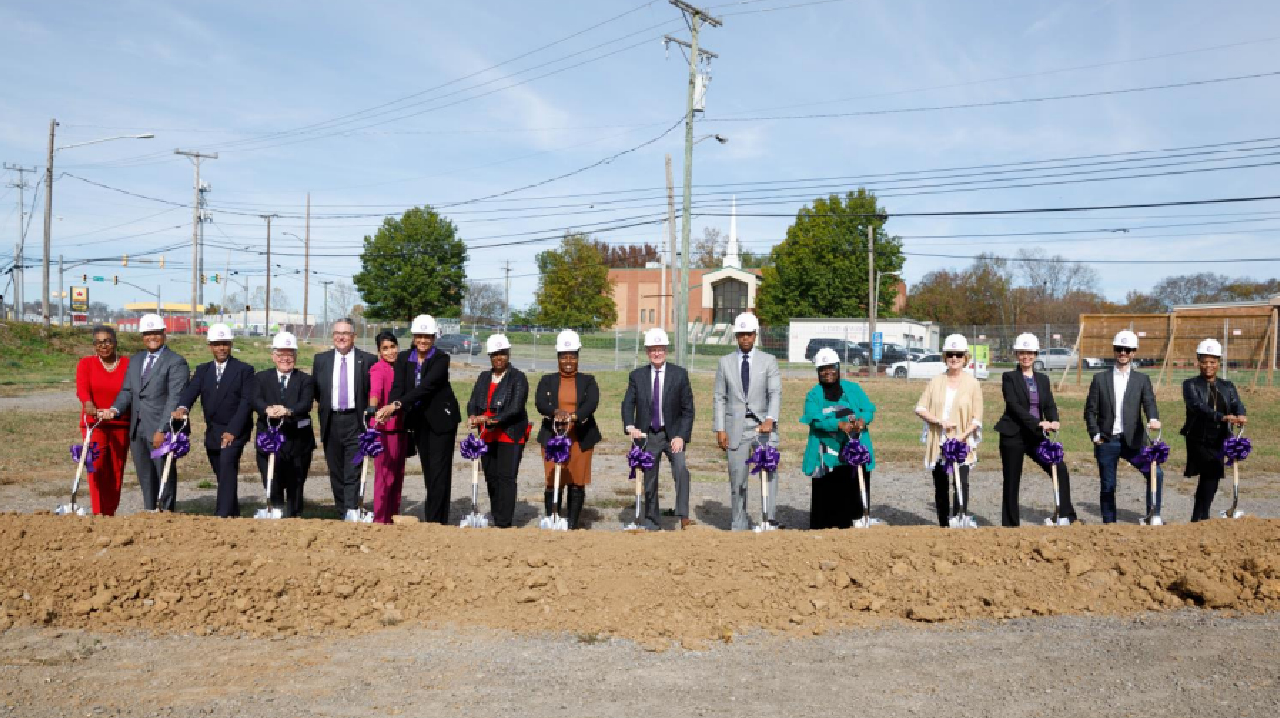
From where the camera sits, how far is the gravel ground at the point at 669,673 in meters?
4.32

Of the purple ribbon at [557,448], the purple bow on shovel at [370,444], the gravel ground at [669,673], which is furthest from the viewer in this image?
the purple ribbon at [557,448]

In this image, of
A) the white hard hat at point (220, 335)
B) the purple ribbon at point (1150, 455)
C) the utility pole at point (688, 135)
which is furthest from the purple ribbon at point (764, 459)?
the utility pole at point (688, 135)

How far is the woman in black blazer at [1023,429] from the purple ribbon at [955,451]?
1.47ft

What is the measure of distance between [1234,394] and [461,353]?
44952 millimetres

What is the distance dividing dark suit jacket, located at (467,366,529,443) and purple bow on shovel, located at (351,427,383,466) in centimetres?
85

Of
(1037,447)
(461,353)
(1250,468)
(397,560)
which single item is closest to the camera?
(397,560)

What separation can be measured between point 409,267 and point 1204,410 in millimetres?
53641

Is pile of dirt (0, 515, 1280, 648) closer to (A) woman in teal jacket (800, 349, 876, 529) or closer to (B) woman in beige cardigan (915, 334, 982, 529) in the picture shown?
(A) woman in teal jacket (800, 349, 876, 529)

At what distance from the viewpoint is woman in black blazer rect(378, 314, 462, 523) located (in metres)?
8.52

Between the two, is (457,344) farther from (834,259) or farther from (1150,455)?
(1150,455)

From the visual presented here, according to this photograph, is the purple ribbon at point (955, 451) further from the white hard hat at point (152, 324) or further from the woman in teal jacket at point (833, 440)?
the white hard hat at point (152, 324)

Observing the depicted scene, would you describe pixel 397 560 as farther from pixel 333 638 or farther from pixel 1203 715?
pixel 1203 715

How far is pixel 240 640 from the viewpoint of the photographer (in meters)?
5.33

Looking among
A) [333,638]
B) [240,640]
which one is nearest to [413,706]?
[333,638]
